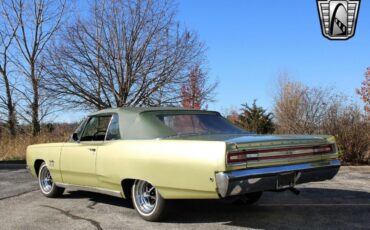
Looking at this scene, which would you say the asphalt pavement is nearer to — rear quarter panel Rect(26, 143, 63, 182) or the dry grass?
rear quarter panel Rect(26, 143, 63, 182)

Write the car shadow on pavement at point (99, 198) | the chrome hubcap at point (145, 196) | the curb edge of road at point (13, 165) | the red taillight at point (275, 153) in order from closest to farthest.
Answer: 1. the red taillight at point (275, 153)
2. the chrome hubcap at point (145, 196)
3. the car shadow on pavement at point (99, 198)
4. the curb edge of road at point (13, 165)

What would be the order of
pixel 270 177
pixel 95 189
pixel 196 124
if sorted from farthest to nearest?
pixel 95 189, pixel 196 124, pixel 270 177

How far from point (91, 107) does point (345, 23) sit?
11.3 meters

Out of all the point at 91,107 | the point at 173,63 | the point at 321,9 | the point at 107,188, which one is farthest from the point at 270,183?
the point at 91,107

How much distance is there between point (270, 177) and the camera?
5141mm

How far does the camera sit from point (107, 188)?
6.46 meters

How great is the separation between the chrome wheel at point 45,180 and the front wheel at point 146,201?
106 inches

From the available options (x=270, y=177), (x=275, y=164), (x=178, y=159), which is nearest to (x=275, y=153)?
(x=275, y=164)

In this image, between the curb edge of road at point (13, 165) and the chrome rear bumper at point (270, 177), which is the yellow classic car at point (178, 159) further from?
the curb edge of road at point (13, 165)

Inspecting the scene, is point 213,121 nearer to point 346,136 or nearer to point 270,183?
point 270,183

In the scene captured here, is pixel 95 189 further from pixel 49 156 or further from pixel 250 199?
pixel 250 199

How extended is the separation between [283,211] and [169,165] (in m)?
1.95

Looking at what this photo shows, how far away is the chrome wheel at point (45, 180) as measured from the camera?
8164 millimetres

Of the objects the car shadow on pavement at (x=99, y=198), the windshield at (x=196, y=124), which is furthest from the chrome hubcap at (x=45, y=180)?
the windshield at (x=196, y=124)
